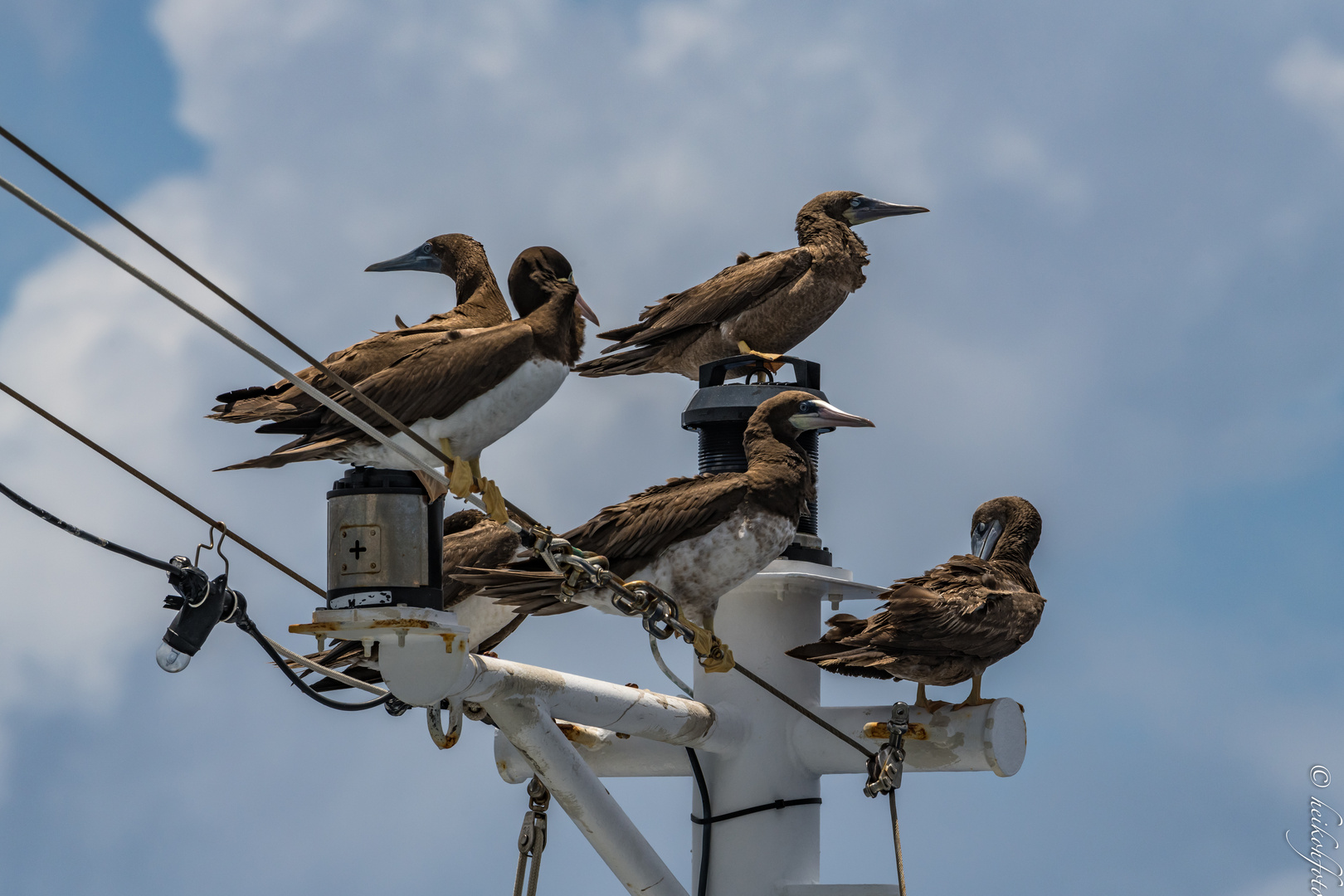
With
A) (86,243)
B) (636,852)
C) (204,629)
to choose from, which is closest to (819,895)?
(636,852)

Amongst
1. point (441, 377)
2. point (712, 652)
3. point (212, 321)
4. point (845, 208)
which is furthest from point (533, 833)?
point (845, 208)

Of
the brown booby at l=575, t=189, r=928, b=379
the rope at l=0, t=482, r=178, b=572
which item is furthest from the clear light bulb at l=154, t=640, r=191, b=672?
the brown booby at l=575, t=189, r=928, b=379

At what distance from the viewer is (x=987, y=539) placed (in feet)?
27.8

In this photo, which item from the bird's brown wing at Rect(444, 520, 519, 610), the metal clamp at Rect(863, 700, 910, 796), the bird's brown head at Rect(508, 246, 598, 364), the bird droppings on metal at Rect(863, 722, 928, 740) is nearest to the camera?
the bird's brown head at Rect(508, 246, 598, 364)

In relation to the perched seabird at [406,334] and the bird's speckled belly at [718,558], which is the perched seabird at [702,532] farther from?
the perched seabird at [406,334]

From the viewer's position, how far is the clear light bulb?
14.6 feet

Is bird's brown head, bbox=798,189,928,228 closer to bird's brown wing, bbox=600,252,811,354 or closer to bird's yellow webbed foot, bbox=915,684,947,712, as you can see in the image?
bird's brown wing, bbox=600,252,811,354

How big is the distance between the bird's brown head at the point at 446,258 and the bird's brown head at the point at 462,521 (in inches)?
60.4

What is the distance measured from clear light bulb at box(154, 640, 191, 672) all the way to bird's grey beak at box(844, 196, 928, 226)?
5.58 metres

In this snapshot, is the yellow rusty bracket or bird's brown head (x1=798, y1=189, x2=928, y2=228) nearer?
the yellow rusty bracket

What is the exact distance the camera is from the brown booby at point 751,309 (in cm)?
855

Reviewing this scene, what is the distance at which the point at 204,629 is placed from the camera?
4.56 m

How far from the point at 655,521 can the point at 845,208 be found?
3275 mm

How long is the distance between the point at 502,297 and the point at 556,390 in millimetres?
1175
